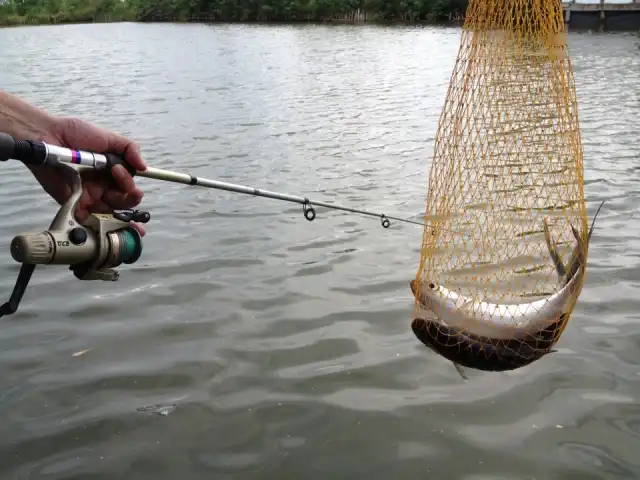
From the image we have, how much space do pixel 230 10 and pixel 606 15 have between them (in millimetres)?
58834

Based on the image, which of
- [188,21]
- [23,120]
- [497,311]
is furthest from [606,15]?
A: [188,21]

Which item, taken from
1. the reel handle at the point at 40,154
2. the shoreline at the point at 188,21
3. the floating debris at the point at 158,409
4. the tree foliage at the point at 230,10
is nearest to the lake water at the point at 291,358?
the floating debris at the point at 158,409

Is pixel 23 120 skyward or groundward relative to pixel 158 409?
skyward

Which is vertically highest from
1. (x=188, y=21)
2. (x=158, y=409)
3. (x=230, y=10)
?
(x=230, y=10)

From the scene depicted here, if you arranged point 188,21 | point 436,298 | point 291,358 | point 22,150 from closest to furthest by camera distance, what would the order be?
point 22,150, point 436,298, point 291,358, point 188,21

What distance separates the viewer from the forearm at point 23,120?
366cm

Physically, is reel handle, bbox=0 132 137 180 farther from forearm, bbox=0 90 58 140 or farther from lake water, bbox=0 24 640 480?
lake water, bbox=0 24 640 480

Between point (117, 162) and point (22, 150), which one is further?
point (117, 162)

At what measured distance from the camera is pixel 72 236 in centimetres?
314

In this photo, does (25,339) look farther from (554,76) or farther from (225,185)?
(554,76)

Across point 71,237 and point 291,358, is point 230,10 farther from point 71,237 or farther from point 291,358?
point 71,237

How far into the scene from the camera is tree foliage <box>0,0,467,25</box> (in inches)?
2694

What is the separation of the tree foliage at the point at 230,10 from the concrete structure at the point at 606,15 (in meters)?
12.1

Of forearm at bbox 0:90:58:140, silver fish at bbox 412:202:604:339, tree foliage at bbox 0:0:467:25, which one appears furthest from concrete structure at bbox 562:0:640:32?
forearm at bbox 0:90:58:140
